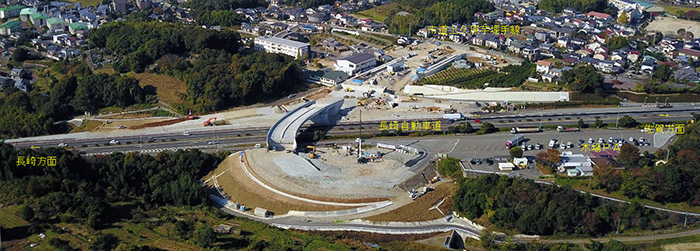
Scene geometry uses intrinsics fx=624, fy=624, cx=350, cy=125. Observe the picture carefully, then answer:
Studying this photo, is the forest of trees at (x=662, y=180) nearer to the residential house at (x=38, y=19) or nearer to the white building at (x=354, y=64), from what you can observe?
the white building at (x=354, y=64)

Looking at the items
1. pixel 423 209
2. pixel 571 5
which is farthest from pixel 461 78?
pixel 571 5

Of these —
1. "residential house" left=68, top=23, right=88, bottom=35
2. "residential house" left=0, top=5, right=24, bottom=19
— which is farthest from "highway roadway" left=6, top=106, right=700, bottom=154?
"residential house" left=0, top=5, right=24, bottom=19

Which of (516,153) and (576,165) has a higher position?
(516,153)

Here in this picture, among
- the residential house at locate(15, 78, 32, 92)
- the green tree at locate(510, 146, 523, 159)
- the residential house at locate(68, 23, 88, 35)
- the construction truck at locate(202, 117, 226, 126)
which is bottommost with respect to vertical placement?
the green tree at locate(510, 146, 523, 159)

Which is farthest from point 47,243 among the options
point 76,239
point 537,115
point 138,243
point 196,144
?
point 537,115

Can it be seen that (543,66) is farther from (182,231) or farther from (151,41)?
(182,231)

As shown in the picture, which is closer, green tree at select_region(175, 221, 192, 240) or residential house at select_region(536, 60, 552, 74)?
green tree at select_region(175, 221, 192, 240)

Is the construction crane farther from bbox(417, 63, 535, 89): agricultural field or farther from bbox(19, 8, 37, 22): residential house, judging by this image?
bbox(19, 8, 37, 22): residential house
